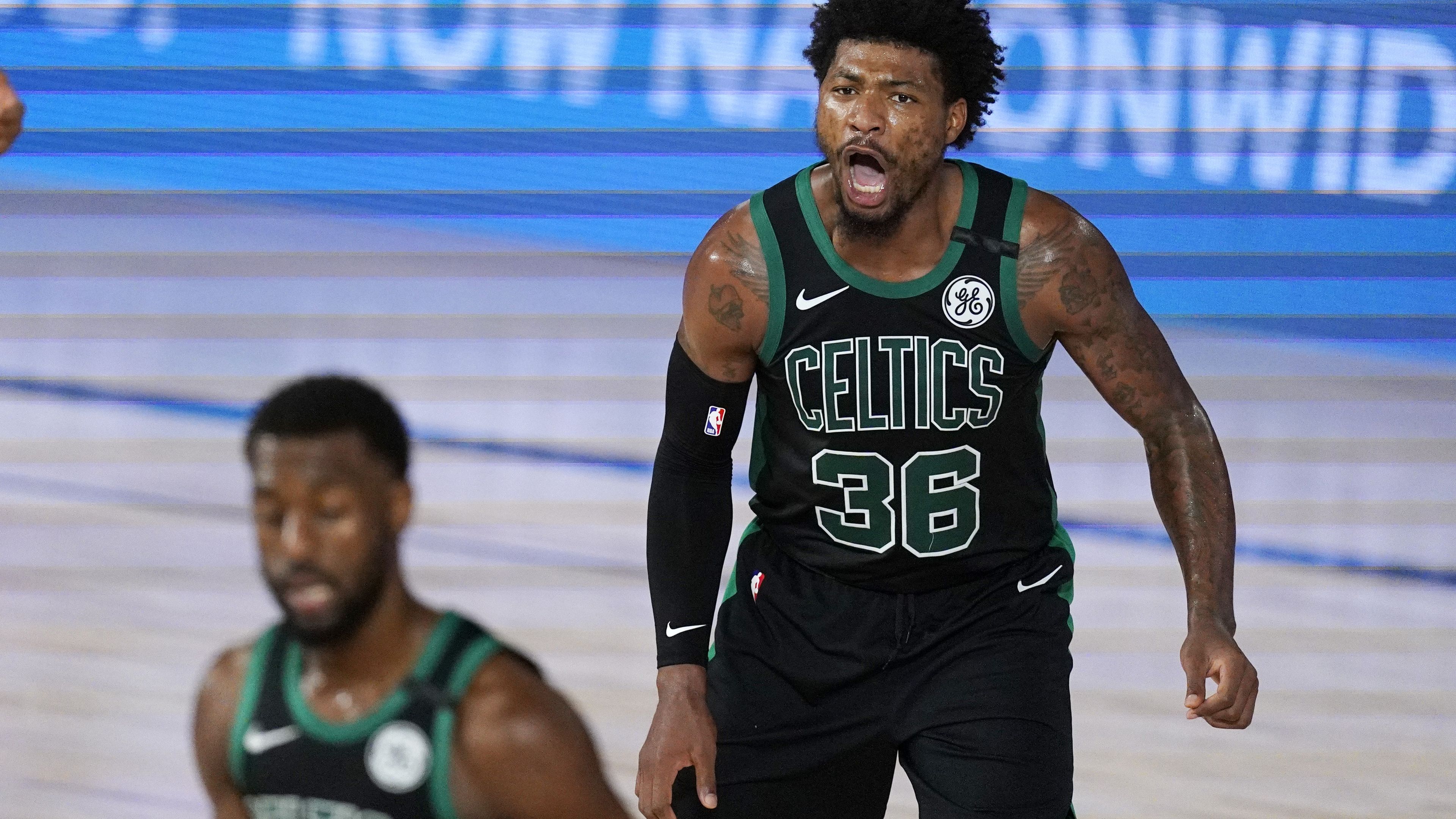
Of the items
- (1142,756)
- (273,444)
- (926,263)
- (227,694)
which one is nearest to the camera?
(273,444)

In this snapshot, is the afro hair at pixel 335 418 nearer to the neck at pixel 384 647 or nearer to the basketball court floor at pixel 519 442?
the neck at pixel 384 647

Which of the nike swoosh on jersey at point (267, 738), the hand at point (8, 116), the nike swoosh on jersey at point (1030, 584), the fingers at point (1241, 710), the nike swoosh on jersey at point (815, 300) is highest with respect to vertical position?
the hand at point (8, 116)

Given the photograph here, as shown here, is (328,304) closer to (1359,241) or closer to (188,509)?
(188,509)

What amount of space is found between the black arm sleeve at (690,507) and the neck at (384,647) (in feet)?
3.16

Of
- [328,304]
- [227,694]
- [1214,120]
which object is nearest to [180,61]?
[328,304]

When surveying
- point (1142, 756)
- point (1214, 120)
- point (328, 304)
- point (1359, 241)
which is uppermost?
point (1214, 120)

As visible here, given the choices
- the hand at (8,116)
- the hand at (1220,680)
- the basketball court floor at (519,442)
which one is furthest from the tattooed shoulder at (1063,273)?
the basketball court floor at (519,442)

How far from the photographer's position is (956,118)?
3.11 metres

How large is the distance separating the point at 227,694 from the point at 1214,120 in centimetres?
473

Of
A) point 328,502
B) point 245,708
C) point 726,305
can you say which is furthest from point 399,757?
point 726,305

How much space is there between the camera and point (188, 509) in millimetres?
6324

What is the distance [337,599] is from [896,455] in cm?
129

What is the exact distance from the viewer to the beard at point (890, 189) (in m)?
2.98

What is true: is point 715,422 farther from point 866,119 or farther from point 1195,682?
point 1195,682
